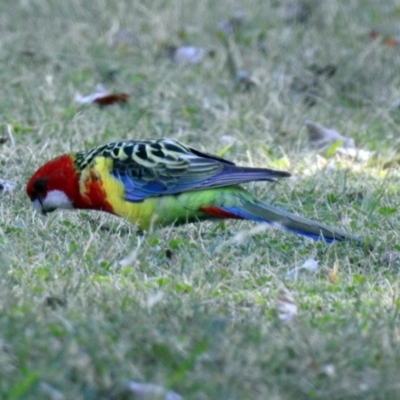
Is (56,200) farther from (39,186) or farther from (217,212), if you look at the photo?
(217,212)

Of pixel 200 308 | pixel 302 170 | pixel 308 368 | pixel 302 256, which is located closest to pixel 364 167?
pixel 302 170

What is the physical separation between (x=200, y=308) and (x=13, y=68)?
420 centimetres

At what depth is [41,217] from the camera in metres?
4.82

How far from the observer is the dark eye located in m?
4.71

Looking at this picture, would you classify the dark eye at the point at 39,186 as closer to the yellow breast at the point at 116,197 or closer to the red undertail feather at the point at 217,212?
the yellow breast at the point at 116,197

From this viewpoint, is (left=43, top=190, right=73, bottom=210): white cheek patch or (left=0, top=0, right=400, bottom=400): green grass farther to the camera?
(left=43, top=190, right=73, bottom=210): white cheek patch

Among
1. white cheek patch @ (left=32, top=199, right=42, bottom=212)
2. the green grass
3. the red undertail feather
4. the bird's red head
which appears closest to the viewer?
the green grass

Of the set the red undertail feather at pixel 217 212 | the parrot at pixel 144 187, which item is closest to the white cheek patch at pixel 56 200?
the parrot at pixel 144 187

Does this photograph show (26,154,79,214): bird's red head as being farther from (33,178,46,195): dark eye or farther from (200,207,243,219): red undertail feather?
(200,207,243,219): red undertail feather

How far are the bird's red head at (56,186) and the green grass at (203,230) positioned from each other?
0.10 m

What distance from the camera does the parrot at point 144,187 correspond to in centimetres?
461

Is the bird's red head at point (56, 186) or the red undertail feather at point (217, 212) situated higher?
the bird's red head at point (56, 186)

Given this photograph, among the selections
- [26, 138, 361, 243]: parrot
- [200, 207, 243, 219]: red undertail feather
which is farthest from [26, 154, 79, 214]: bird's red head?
[200, 207, 243, 219]: red undertail feather

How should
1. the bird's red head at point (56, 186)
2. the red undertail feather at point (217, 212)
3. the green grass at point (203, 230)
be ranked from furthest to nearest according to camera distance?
the bird's red head at point (56, 186), the red undertail feather at point (217, 212), the green grass at point (203, 230)
